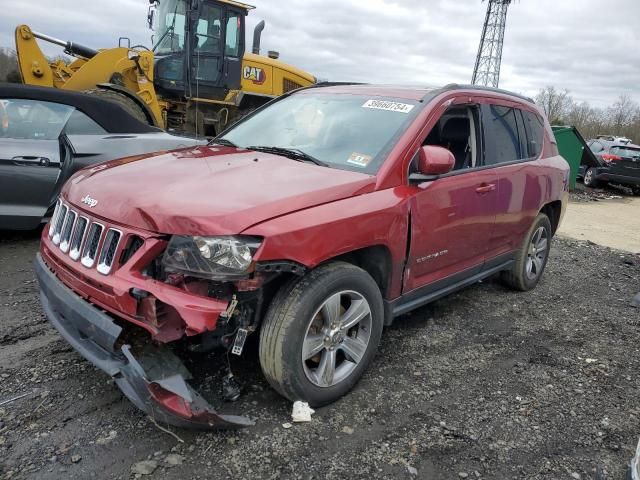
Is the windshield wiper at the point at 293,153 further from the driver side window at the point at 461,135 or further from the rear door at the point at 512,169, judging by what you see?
the rear door at the point at 512,169

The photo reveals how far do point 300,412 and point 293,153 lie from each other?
163 centimetres

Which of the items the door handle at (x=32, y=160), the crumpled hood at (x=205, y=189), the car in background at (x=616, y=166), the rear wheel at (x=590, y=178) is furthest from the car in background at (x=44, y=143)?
the rear wheel at (x=590, y=178)

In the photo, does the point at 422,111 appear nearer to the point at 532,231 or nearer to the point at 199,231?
the point at 199,231

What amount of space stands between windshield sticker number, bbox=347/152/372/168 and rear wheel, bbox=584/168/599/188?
16580mm

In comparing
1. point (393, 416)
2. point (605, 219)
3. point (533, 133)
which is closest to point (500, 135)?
point (533, 133)

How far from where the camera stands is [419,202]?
3.27 m

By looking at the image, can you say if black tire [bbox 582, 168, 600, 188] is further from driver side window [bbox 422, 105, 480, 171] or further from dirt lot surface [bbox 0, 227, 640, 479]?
driver side window [bbox 422, 105, 480, 171]

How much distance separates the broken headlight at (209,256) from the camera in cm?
237

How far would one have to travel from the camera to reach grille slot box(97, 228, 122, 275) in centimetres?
250

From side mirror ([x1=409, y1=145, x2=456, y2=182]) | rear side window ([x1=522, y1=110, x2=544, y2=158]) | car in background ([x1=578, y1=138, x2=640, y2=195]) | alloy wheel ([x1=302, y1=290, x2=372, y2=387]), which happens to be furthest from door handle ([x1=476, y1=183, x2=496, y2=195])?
car in background ([x1=578, y1=138, x2=640, y2=195])

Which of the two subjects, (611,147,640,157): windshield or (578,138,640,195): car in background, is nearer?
(578,138,640,195): car in background

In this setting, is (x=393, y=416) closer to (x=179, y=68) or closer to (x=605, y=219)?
(x=179, y=68)

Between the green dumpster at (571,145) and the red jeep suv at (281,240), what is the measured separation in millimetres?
12619

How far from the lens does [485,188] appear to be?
395 centimetres
